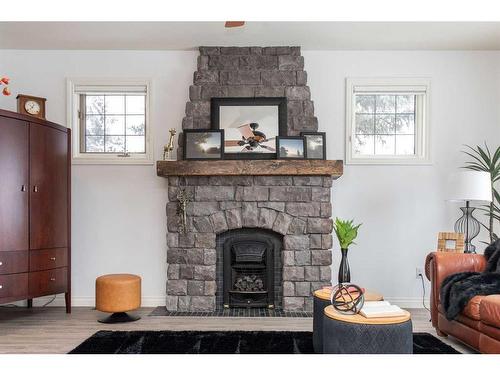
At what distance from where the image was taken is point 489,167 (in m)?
4.27

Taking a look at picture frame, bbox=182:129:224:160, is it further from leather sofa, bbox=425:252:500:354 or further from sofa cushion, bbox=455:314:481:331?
sofa cushion, bbox=455:314:481:331

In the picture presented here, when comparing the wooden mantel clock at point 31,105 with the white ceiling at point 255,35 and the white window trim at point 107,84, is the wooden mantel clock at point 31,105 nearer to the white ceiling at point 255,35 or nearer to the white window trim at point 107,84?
the white window trim at point 107,84

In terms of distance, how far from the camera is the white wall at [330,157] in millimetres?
4570

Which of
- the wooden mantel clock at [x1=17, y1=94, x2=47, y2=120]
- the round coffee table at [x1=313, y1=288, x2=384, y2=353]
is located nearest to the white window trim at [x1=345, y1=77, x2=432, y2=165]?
the round coffee table at [x1=313, y1=288, x2=384, y2=353]

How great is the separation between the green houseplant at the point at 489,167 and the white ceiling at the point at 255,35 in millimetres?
1104

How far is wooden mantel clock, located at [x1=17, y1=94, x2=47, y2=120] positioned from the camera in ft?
13.5

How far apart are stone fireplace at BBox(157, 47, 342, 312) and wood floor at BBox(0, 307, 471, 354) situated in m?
0.35

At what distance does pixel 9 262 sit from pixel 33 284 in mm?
309

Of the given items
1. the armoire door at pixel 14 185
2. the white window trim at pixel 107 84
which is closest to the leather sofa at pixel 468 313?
the white window trim at pixel 107 84

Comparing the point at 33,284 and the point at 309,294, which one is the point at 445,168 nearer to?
the point at 309,294

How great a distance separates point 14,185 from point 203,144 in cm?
174

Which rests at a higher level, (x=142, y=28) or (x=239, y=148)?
(x=142, y=28)

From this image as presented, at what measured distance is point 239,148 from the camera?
4414 millimetres
